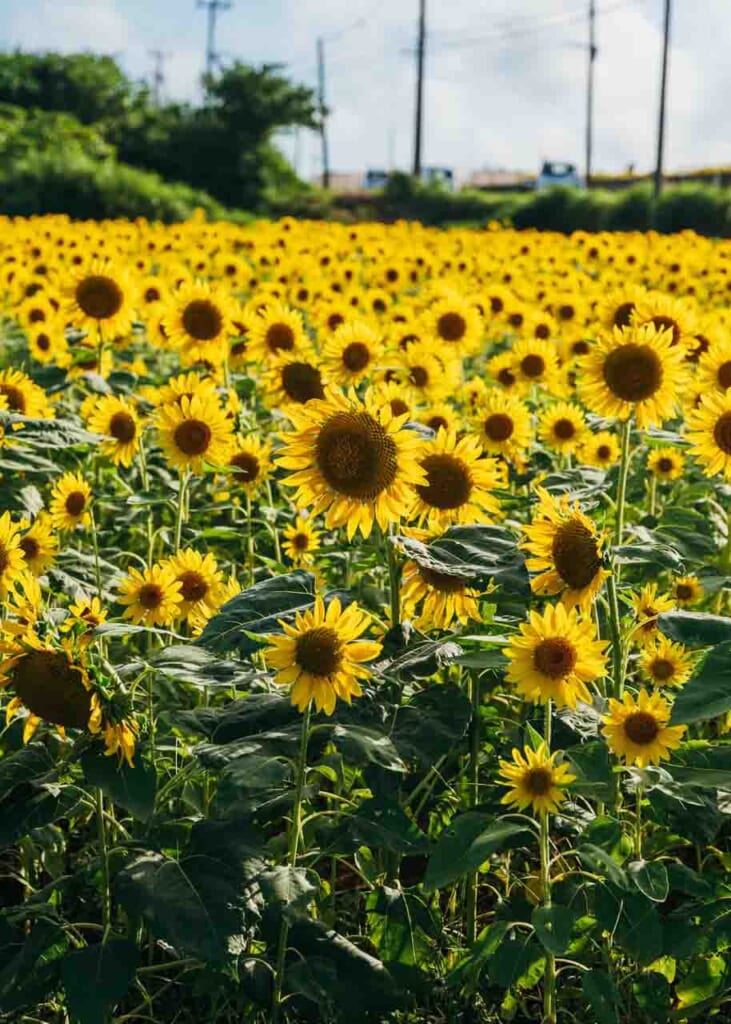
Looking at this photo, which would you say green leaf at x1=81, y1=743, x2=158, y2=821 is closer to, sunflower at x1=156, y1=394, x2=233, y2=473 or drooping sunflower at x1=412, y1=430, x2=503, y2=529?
drooping sunflower at x1=412, y1=430, x2=503, y2=529

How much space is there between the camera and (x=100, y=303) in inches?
214

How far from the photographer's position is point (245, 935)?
7.89 ft

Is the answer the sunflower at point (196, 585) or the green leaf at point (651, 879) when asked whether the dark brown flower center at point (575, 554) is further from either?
the sunflower at point (196, 585)

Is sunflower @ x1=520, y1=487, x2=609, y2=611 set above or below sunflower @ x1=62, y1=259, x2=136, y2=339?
below

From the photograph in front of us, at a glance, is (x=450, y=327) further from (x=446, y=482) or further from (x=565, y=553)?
(x=565, y=553)

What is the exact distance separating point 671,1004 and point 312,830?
0.84m

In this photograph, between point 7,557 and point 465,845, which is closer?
point 465,845

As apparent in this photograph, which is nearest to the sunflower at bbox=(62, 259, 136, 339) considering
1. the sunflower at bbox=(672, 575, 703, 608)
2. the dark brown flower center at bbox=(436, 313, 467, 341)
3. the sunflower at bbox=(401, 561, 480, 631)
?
the dark brown flower center at bbox=(436, 313, 467, 341)

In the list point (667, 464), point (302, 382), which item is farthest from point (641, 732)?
point (667, 464)

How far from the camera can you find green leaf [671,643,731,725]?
219 cm

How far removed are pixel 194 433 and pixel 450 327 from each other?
2.49 meters

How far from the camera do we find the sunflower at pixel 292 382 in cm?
412

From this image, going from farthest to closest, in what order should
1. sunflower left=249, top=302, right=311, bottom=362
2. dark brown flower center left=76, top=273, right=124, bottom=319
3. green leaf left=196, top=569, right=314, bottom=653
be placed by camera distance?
1. dark brown flower center left=76, top=273, right=124, bottom=319
2. sunflower left=249, top=302, right=311, bottom=362
3. green leaf left=196, top=569, right=314, bottom=653

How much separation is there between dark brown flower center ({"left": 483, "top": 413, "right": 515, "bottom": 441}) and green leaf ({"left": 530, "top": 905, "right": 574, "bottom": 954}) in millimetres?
2226
